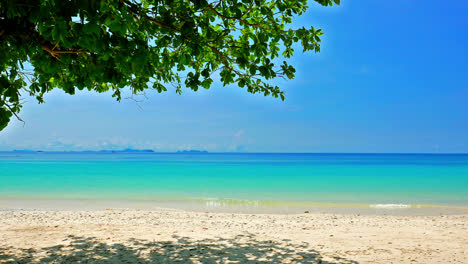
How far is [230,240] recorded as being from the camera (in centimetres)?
764

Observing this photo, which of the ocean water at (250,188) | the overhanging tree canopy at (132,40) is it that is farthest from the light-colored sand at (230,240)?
the ocean water at (250,188)

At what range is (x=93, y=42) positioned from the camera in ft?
10.7

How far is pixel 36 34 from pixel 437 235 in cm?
876

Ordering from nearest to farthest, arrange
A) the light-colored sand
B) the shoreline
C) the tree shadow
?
1. the tree shadow
2. the light-colored sand
3. the shoreline

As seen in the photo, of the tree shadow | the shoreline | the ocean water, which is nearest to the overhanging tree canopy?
the tree shadow

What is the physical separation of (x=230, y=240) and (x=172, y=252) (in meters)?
1.45

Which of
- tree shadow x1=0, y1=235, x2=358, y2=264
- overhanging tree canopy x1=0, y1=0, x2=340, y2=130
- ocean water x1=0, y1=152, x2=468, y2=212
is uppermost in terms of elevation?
overhanging tree canopy x1=0, y1=0, x2=340, y2=130

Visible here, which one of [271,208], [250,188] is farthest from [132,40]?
[250,188]

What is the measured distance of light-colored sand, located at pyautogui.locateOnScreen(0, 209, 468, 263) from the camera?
6.31 m

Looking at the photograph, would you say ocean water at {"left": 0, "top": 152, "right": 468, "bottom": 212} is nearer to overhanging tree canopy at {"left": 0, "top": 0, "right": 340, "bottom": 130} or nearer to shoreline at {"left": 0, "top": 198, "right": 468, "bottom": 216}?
shoreline at {"left": 0, "top": 198, "right": 468, "bottom": 216}

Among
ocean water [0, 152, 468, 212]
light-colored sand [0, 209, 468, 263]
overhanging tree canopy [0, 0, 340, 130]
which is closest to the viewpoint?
overhanging tree canopy [0, 0, 340, 130]

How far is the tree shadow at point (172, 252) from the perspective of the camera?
6.13m

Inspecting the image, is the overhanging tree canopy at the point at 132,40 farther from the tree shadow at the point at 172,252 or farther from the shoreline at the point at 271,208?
the shoreline at the point at 271,208

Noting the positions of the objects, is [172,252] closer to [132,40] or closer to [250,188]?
[132,40]
